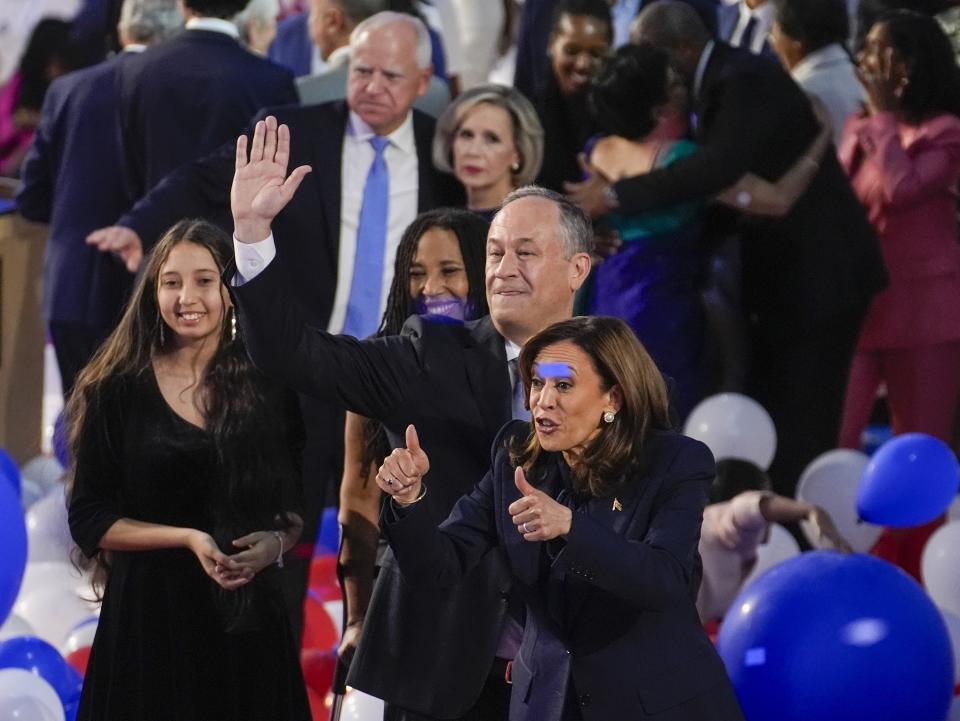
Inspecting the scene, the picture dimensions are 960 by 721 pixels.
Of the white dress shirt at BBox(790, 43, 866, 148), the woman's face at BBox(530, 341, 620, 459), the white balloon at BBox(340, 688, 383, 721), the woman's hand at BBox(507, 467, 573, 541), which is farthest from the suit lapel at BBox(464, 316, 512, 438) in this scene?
the white dress shirt at BBox(790, 43, 866, 148)

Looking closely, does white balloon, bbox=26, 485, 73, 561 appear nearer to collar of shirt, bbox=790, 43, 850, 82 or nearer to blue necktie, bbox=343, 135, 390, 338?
blue necktie, bbox=343, 135, 390, 338

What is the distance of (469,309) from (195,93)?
6.65 feet

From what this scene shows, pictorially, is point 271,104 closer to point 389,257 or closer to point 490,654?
point 389,257

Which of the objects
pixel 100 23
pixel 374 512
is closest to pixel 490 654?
pixel 374 512

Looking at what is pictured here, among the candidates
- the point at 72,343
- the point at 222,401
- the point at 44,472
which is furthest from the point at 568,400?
the point at 44,472

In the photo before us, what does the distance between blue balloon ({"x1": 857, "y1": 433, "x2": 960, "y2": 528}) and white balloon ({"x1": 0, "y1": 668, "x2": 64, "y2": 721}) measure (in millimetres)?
2251

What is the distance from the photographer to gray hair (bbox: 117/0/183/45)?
5.70m

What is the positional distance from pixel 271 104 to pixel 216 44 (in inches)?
9.6

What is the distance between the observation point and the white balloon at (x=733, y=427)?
5.33 meters

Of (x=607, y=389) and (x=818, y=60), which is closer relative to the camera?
(x=607, y=389)

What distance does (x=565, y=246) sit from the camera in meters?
3.19

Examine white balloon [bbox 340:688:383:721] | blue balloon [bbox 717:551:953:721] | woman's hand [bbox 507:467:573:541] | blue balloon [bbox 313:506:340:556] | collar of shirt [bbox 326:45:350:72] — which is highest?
collar of shirt [bbox 326:45:350:72]

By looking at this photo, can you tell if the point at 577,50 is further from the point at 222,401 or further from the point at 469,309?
the point at 222,401

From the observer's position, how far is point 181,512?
3674mm
